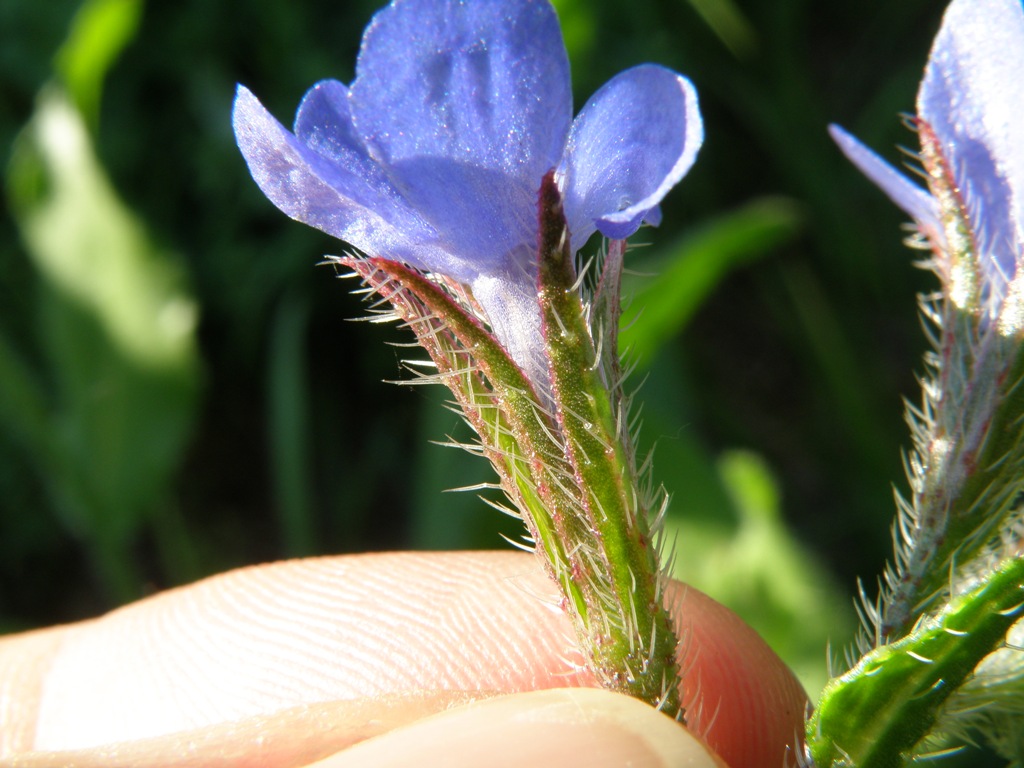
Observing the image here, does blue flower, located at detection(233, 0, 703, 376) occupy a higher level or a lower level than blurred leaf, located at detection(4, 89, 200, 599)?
higher

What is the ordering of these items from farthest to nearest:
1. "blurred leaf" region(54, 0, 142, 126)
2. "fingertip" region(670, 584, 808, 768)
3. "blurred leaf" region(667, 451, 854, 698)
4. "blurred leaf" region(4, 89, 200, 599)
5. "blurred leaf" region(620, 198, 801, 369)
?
"blurred leaf" region(4, 89, 200, 599) → "blurred leaf" region(54, 0, 142, 126) → "blurred leaf" region(620, 198, 801, 369) → "blurred leaf" region(667, 451, 854, 698) → "fingertip" region(670, 584, 808, 768)

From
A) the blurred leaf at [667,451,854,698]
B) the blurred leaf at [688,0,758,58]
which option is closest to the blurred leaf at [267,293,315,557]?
the blurred leaf at [667,451,854,698]

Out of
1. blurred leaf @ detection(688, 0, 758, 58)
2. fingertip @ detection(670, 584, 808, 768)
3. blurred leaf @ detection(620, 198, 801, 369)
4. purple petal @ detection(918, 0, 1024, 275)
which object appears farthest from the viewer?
blurred leaf @ detection(688, 0, 758, 58)

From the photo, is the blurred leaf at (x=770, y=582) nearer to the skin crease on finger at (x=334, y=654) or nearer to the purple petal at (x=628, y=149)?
the skin crease on finger at (x=334, y=654)

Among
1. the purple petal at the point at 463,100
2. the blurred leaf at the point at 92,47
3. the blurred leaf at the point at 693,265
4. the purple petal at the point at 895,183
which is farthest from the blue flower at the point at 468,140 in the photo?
the blurred leaf at the point at 92,47

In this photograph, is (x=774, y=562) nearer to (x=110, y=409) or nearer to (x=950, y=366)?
(x=950, y=366)

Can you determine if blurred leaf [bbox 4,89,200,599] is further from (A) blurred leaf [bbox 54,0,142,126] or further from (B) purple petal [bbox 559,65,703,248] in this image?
(B) purple petal [bbox 559,65,703,248]

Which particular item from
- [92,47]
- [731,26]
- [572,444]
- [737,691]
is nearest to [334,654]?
[737,691]

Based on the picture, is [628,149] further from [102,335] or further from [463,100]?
[102,335]
